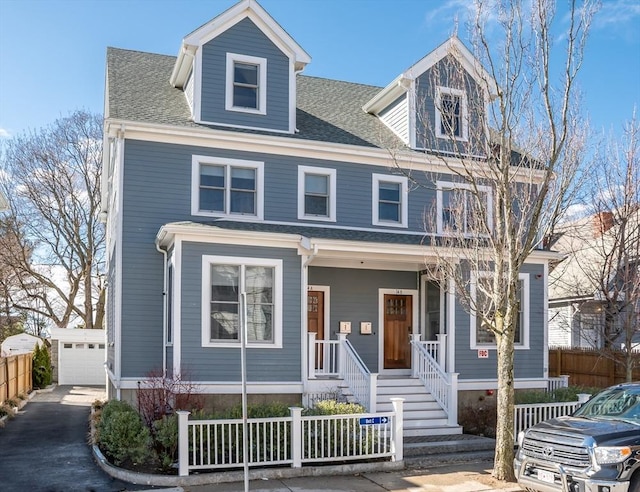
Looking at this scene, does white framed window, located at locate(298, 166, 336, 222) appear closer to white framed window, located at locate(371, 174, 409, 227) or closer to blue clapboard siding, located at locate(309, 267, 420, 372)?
white framed window, located at locate(371, 174, 409, 227)

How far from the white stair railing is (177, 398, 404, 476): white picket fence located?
157 cm

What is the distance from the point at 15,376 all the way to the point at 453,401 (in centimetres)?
1379

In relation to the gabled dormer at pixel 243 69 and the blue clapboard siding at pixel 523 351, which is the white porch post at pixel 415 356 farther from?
the gabled dormer at pixel 243 69

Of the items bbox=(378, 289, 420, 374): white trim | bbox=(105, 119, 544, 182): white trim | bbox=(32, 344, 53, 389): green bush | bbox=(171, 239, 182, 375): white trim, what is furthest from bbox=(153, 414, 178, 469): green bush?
bbox=(32, 344, 53, 389): green bush

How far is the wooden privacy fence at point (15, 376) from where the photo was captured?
17.8 m

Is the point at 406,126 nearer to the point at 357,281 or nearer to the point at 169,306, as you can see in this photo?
the point at 357,281

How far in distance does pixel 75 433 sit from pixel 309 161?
8.33 meters

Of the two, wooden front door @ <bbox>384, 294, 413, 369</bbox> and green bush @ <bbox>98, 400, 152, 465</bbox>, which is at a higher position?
wooden front door @ <bbox>384, 294, 413, 369</bbox>

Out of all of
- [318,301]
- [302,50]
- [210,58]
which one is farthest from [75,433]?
[302,50]

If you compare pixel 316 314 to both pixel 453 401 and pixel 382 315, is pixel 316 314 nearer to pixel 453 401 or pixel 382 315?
pixel 382 315

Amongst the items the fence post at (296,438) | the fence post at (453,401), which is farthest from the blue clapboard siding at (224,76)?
the fence post at (296,438)

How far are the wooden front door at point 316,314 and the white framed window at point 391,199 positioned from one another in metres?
2.49

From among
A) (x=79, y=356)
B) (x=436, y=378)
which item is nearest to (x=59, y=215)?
(x=79, y=356)

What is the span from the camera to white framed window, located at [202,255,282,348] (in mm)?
13328
